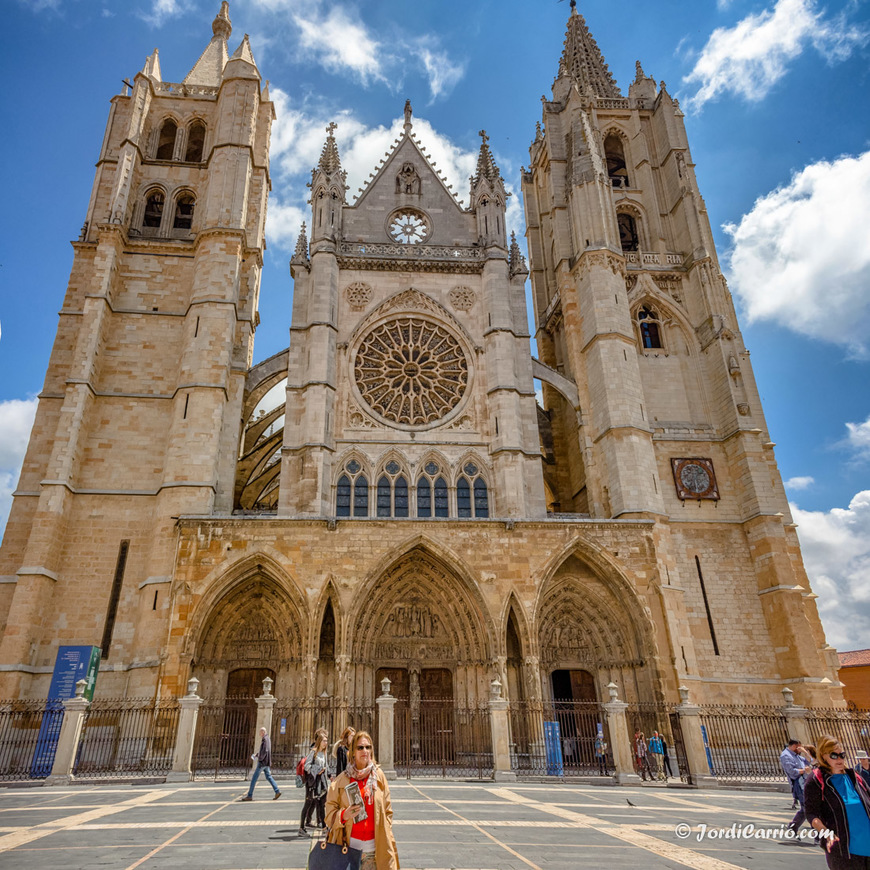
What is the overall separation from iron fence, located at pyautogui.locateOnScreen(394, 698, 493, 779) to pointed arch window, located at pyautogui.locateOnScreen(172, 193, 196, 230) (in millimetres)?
17837

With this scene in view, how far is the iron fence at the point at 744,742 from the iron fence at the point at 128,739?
11.9 meters

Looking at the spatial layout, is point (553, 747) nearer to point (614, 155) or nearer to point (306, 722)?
point (306, 722)

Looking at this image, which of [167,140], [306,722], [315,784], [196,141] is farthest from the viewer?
[196,141]

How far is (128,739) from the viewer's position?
13953 millimetres

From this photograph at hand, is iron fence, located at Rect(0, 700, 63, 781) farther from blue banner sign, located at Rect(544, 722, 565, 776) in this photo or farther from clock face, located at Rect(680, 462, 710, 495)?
clock face, located at Rect(680, 462, 710, 495)

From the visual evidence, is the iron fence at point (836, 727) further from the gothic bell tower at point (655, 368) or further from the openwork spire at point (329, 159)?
the openwork spire at point (329, 159)

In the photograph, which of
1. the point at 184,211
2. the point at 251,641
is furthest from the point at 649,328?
the point at 184,211

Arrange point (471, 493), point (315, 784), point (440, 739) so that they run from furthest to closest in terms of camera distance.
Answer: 1. point (471, 493)
2. point (440, 739)
3. point (315, 784)

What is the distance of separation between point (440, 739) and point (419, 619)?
284 cm

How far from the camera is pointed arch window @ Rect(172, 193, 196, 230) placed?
22766 mm

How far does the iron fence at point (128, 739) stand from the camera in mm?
12773

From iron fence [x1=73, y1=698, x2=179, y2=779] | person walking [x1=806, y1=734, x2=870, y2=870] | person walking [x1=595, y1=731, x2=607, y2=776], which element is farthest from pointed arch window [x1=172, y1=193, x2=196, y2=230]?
person walking [x1=806, y1=734, x2=870, y2=870]

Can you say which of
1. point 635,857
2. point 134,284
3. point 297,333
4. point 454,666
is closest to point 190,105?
point 134,284

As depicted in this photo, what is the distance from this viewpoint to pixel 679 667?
15164 mm
